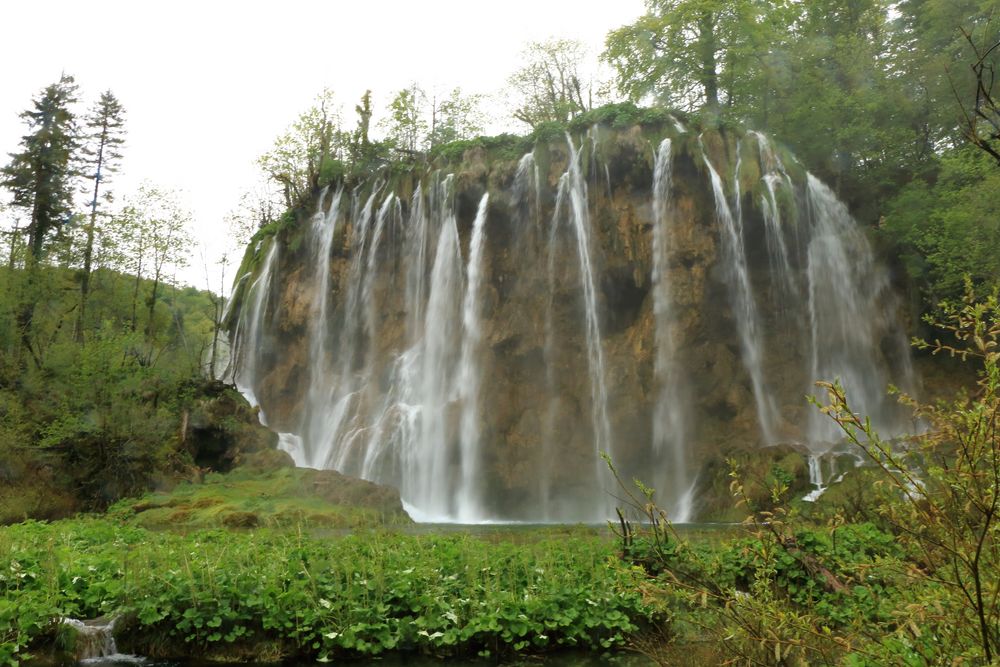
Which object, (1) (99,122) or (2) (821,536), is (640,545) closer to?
(2) (821,536)

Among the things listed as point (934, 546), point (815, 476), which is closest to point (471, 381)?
point (815, 476)

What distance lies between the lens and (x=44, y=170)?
1390 inches

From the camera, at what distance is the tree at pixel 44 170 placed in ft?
115

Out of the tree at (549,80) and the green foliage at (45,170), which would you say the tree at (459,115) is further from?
the green foliage at (45,170)

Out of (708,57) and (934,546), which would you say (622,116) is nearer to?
(708,57)

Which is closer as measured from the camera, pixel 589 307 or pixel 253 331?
pixel 589 307

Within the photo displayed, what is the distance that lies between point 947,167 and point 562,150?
14551 millimetres

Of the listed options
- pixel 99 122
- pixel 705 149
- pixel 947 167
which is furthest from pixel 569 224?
pixel 99 122

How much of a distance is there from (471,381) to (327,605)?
22.2m

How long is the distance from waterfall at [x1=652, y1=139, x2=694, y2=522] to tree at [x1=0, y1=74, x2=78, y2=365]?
2851 centimetres

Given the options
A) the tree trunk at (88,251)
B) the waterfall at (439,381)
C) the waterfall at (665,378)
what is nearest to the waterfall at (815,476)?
the waterfall at (665,378)

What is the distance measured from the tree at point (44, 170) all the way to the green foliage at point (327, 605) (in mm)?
32271

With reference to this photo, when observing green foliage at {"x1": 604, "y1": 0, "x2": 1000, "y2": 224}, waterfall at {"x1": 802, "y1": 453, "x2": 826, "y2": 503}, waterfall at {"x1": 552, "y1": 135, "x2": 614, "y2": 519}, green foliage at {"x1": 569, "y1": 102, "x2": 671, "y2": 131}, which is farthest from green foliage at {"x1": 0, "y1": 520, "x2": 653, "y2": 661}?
green foliage at {"x1": 604, "y1": 0, "x2": 1000, "y2": 224}

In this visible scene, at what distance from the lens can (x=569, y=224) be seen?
94.3 feet
